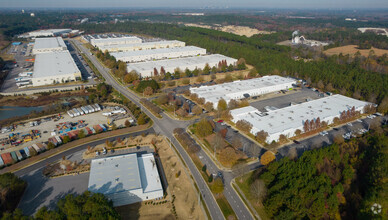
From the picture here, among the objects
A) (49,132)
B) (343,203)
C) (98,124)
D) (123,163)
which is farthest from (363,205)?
(49,132)

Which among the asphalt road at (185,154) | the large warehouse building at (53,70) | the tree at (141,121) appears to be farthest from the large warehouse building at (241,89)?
the large warehouse building at (53,70)

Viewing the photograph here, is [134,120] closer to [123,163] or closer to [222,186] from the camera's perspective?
[123,163]

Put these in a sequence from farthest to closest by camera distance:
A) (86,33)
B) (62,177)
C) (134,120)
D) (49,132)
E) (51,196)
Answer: (86,33) → (134,120) → (49,132) → (62,177) → (51,196)

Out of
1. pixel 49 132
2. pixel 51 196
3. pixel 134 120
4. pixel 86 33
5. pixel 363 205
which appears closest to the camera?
pixel 363 205

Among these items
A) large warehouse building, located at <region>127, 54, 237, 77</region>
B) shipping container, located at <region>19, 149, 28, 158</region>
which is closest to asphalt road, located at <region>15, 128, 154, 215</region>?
shipping container, located at <region>19, 149, 28, 158</region>

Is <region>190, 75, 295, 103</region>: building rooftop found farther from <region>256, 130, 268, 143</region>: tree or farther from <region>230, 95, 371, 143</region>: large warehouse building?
<region>256, 130, 268, 143</region>: tree

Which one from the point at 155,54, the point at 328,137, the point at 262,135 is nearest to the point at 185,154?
the point at 262,135
